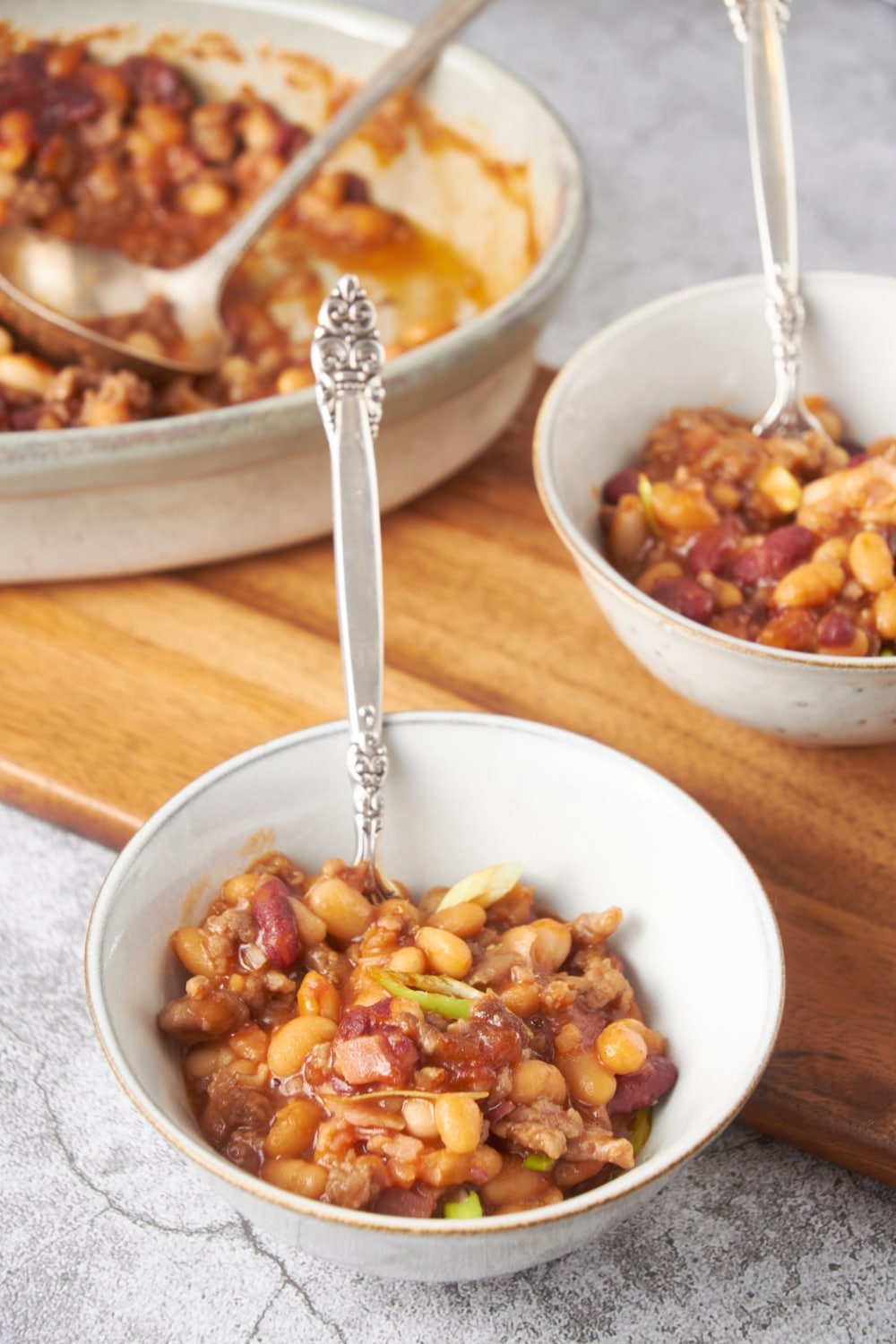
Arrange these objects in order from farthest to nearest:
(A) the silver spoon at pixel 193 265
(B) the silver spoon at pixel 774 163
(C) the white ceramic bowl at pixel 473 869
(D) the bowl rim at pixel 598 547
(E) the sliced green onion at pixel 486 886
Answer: (A) the silver spoon at pixel 193 265 < (B) the silver spoon at pixel 774 163 < (D) the bowl rim at pixel 598 547 < (E) the sliced green onion at pixel 486 886 < (C) the white ceramic bowl at pixel 473 869

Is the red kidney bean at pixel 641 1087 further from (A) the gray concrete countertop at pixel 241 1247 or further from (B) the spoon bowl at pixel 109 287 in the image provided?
(B) the spoon bowl at pixel 109 287

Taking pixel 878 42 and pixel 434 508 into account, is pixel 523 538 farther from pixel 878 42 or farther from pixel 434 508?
pixel 878 42

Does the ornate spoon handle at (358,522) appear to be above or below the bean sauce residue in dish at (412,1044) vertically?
above

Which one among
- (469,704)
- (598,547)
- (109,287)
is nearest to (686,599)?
(598,547)

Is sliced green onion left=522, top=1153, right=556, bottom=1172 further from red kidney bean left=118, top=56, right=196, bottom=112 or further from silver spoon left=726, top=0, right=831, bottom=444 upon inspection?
red kidney bean left=118, top=56, right=196, bottom=112

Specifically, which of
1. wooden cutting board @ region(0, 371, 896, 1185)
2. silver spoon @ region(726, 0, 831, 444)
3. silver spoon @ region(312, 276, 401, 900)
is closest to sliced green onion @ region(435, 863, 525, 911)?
silver spoon @ region(312, 276, 401, 900)

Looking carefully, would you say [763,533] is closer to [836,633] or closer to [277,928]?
[836,633]

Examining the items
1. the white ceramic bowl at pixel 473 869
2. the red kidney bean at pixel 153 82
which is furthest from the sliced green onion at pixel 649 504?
the red kidney bean at pixel 153 82
